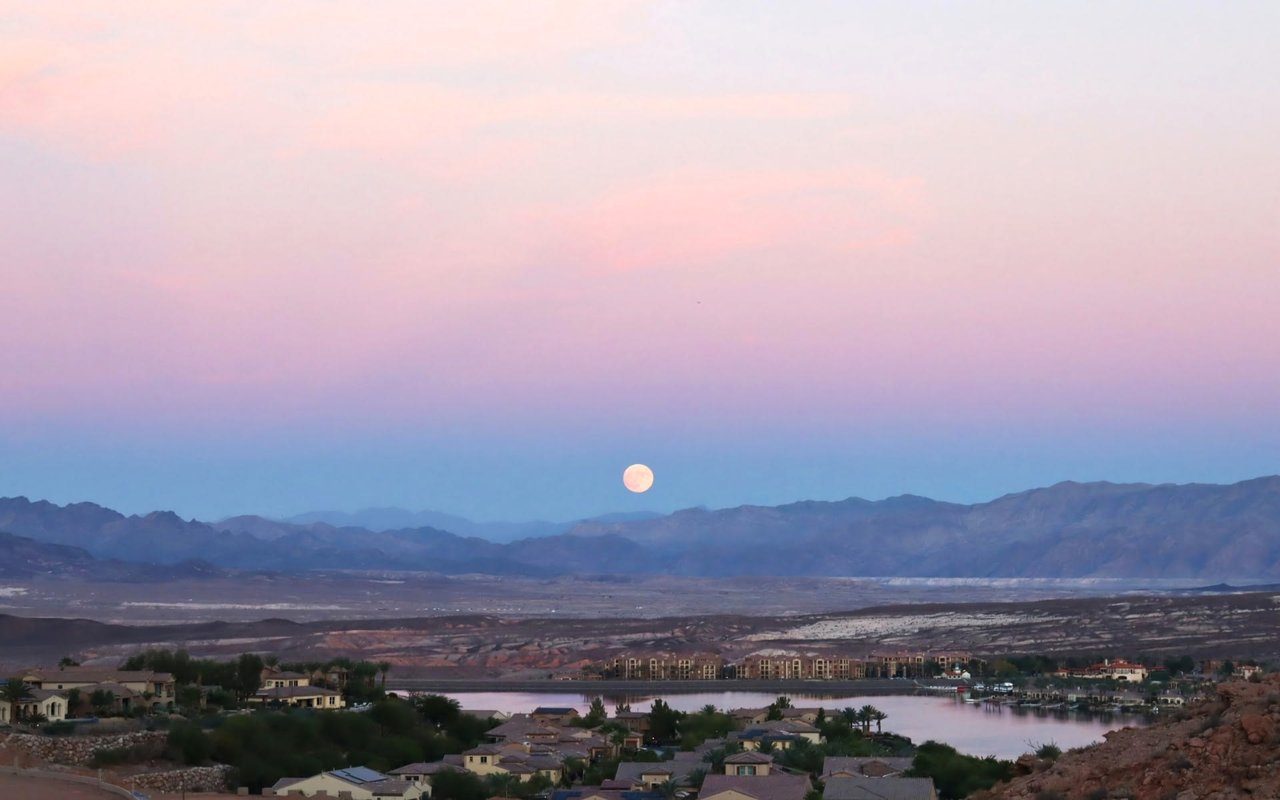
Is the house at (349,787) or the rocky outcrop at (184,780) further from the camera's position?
the rocky outcrop at (184,780)

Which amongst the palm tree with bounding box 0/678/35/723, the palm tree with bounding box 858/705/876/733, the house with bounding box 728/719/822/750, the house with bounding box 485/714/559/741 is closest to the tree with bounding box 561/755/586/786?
the house with bounding box 485/714/559/741

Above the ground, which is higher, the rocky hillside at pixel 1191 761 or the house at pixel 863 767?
the rocky hillside at pixel 1191 761

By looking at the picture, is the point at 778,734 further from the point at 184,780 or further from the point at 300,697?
the point at 184,780

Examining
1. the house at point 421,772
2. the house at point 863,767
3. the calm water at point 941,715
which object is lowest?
the calm water at point 941,715

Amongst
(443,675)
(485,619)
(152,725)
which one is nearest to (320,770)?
(152,725)

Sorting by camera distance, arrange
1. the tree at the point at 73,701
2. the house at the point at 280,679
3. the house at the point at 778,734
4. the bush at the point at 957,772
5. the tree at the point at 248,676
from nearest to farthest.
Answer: the bush at the point at 957,772 → the tree at the point at 73,701 → the house at the point at 778,734 → the tree at the point at 248,676 → the house at the point at 280,679

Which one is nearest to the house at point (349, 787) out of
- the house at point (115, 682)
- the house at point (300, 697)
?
the house at point (115, 682)

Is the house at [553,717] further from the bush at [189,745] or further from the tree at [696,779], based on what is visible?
the bush at [189,745]
